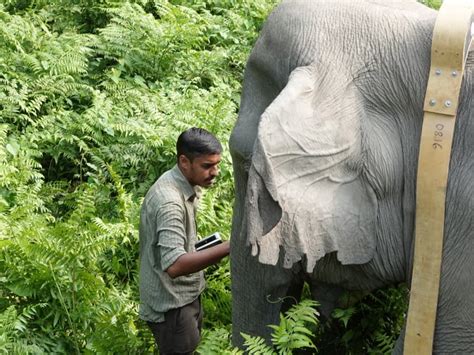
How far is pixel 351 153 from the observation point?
304 centimetres

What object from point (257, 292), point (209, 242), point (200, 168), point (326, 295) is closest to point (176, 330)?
point (209, 242)

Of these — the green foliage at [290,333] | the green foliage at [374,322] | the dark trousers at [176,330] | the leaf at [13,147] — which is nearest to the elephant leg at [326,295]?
the green foliage at [290,333]

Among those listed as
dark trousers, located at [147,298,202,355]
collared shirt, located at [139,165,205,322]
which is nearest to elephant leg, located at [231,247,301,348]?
collared shirt, located at [139,165,205,322]

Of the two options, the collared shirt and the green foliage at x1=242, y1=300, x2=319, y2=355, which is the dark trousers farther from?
the green foliage at x1=242, y1=300, x2=319, y2=355

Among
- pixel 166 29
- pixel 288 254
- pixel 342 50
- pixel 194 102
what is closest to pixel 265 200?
pixel 288 254

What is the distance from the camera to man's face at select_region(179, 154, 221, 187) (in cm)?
428

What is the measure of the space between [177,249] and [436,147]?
1.59 metres

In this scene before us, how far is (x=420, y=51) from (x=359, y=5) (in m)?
0.31

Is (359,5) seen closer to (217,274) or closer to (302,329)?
(302,329)

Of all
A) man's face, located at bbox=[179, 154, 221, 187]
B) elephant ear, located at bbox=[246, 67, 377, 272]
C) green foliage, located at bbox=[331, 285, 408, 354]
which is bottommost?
green foliage, located at bbox=[331, 285, 408, 354]

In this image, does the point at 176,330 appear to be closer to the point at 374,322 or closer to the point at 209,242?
the point at 209,242

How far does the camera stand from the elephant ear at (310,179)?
2.82m

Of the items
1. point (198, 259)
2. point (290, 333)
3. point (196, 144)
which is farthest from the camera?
point (196, 144)

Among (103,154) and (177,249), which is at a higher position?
(177,249)
